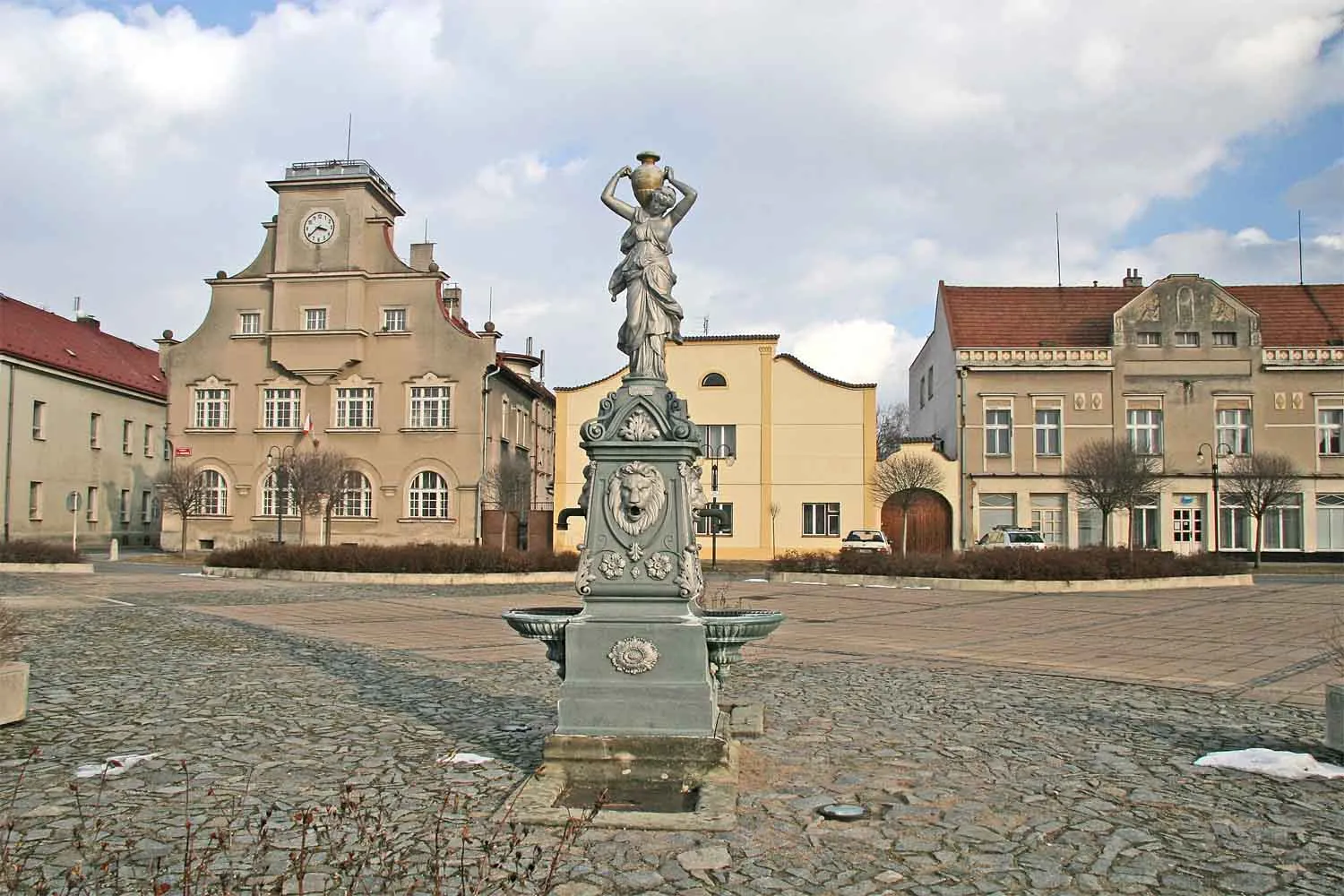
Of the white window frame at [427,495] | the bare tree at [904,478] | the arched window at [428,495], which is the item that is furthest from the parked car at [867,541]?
the arched window at [428,495]

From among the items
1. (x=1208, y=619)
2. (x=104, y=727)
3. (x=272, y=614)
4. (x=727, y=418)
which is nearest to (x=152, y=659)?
(x=104, y=727)

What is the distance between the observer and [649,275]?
7023 millimetres

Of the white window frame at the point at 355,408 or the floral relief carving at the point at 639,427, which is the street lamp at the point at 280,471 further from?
the floral relief carving at the point at 639,427

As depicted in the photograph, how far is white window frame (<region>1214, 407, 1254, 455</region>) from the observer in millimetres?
40188

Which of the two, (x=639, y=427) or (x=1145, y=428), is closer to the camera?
(x=639, y=427)

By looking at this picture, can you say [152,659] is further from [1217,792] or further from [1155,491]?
[1155,491]

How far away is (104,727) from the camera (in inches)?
298

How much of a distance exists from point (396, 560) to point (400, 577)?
0.79 meters

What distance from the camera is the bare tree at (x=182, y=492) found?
129 ft

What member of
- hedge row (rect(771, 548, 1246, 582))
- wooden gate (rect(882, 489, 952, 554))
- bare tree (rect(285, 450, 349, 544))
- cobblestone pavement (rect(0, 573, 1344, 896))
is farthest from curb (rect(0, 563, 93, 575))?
wooden gate (rect(882, 489, 952, 554))

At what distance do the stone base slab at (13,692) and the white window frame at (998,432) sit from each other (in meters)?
36.5

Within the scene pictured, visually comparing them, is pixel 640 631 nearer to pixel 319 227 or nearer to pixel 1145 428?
pixel 1145 428

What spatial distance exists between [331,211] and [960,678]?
36633mm

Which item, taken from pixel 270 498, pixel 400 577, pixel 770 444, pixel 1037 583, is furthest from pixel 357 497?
pixel 1037 583
